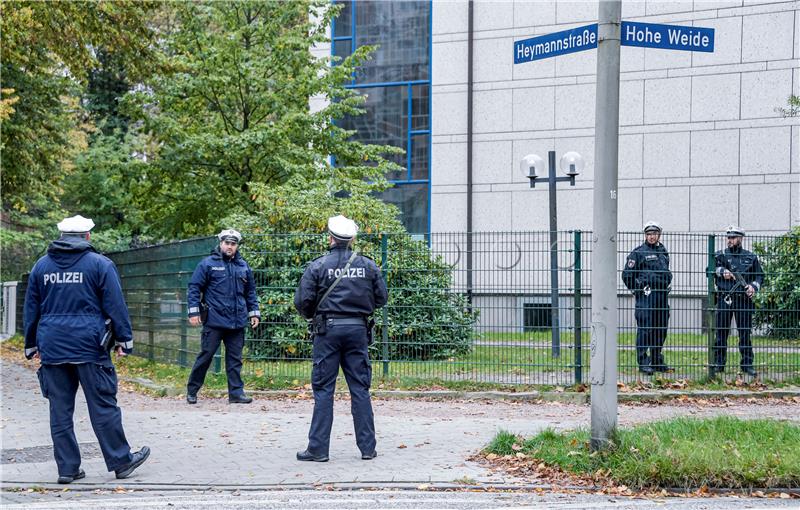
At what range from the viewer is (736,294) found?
11789 mm

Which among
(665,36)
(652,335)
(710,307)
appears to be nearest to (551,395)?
(652,335)

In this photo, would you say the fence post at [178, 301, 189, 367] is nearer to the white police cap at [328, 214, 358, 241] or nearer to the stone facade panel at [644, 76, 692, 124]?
the white police cap at [328, 214, 358, 241]

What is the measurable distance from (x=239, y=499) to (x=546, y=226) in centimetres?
1556

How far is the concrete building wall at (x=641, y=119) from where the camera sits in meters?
19.7

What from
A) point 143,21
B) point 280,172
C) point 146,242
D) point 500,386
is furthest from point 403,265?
point 146,242

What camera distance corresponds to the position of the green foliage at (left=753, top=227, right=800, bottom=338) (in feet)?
38.4

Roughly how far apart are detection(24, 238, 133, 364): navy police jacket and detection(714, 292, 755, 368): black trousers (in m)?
7.40

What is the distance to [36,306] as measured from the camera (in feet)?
24.1

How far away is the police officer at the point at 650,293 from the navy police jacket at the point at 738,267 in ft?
2.27

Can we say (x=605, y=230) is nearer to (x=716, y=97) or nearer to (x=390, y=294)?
(x=390, y=294)

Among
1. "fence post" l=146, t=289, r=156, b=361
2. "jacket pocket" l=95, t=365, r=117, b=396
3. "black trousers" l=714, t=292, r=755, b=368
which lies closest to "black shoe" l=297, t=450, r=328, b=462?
"jacket pocket" l=95, t=365, r=117, b=396

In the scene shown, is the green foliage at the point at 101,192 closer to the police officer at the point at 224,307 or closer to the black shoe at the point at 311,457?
the police officer at the point at 224,307

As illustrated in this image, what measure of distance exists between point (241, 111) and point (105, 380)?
15167mm

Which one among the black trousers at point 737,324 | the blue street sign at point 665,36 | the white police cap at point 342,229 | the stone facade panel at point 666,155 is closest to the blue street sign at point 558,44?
the blue street sign at point 665,36
